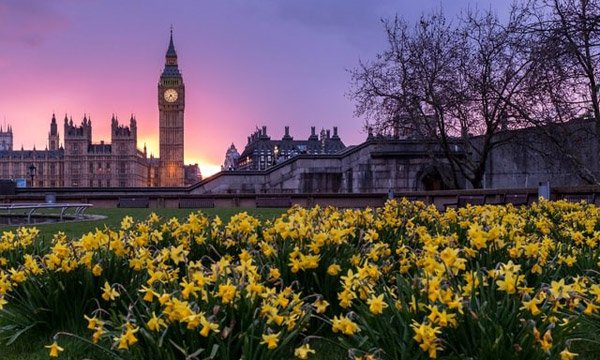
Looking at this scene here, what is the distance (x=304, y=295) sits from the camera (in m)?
4.03

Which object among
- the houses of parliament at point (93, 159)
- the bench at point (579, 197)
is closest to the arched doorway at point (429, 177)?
the bench at point (579, 197)

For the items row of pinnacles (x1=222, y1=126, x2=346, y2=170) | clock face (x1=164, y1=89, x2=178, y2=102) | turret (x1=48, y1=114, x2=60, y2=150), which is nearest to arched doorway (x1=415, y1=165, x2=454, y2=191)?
row of pinnacles (x1=222, y1=126, x2=346, y2=170)

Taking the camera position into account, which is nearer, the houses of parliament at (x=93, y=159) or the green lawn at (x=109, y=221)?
Result: the green lawn at (x=109, y=221)

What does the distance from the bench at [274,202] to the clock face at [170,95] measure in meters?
166

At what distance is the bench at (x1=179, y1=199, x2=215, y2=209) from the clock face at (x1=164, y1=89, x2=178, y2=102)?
163 m

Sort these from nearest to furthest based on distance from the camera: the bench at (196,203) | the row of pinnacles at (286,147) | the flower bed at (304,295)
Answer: the flower bed at (304,295) → the bench at (196,203) → the row of pinnacles at (286,147)

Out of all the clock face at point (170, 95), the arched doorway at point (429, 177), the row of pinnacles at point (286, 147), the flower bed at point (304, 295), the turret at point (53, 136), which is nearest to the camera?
the flower bed at point (304, 295)

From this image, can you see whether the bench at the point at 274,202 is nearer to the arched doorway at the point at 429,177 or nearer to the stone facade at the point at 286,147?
the arched doorway at the point at 429,177

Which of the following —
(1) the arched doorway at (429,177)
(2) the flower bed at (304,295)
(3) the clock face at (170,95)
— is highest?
(3) the clock face at (170,95)

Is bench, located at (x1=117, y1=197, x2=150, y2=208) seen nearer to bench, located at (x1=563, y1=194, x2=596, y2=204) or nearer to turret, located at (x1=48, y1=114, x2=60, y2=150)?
bench, located at (x1=563, y1=194, x2=596, y2=204)

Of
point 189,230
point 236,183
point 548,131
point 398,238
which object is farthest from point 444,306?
point 236,183

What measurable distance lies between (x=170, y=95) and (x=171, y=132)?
1223cm

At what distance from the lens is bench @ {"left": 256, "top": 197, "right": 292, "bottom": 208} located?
2201cm

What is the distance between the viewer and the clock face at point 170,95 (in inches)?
7146
